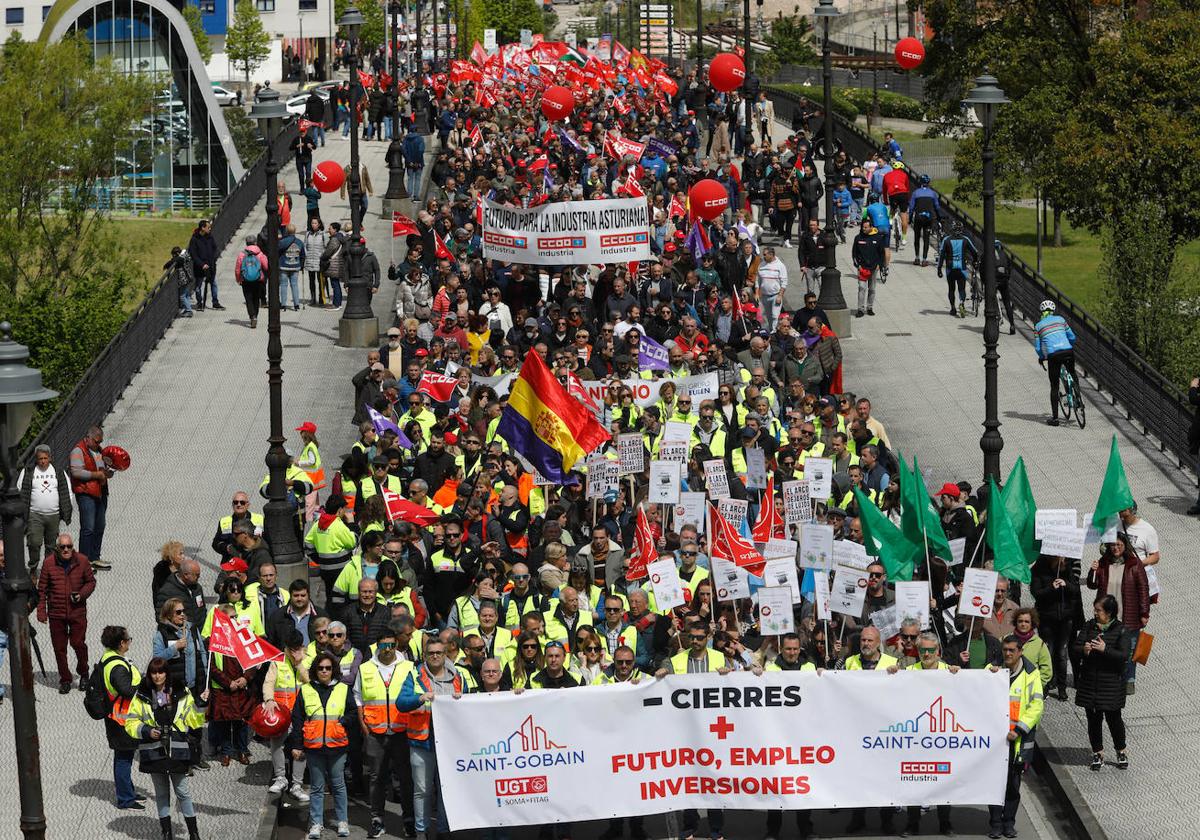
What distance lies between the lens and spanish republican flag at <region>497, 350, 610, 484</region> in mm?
22922

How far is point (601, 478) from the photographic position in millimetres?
22844

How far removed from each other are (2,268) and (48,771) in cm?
3043

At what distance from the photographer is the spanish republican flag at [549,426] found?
902 inches

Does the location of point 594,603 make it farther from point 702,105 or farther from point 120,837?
point 702,105

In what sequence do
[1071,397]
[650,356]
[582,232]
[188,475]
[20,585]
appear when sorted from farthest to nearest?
[582,232] → [1071,397] → [188,475] → [650,356] → [20,585]

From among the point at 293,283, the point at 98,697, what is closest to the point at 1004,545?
the point at 98,697

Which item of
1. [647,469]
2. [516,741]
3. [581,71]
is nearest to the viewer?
[516,741]

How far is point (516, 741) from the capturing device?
17.4m

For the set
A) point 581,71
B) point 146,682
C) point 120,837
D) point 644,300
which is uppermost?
point 581,71

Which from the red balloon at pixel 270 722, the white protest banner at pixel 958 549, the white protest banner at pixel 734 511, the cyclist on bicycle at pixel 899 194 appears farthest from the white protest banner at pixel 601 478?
the cyclist on bicycle at pixel 899 194

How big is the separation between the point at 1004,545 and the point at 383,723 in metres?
5.91

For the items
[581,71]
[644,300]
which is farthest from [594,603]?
[581,71]

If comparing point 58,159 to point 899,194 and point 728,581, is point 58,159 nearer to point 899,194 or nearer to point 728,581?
point 899,194

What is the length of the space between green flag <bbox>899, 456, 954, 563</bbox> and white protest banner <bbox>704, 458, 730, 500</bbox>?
2871mm
